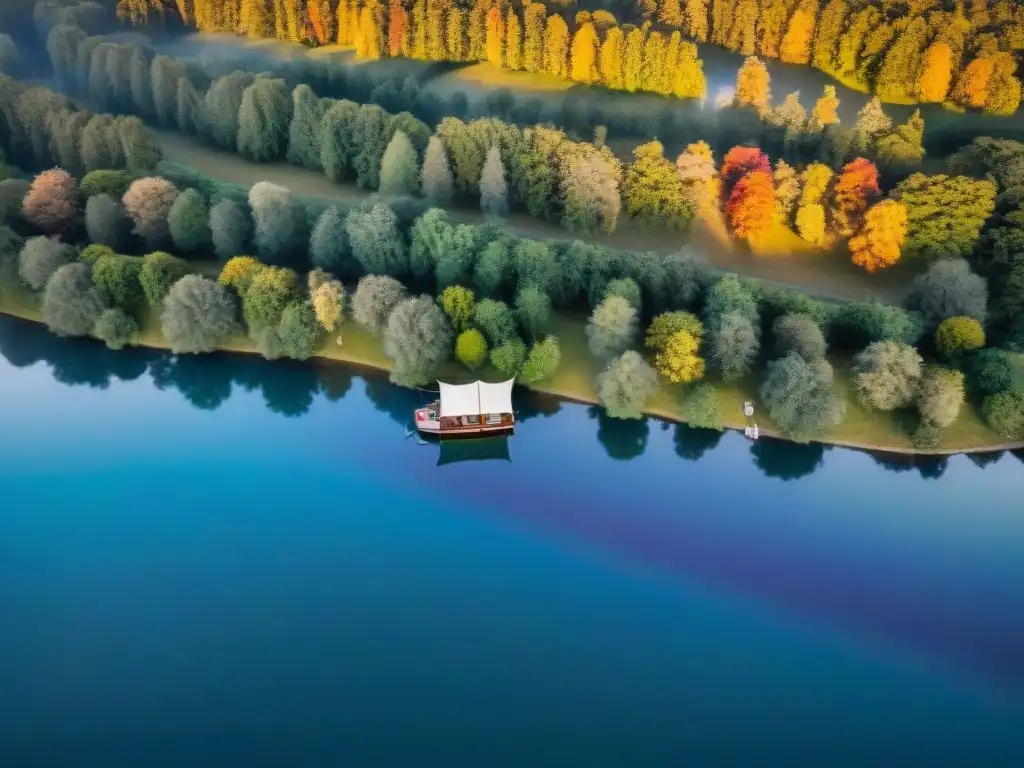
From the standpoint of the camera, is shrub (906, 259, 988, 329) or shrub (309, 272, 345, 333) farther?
shrub (309, 272, 345, 333)

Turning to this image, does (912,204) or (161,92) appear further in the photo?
(161,92)

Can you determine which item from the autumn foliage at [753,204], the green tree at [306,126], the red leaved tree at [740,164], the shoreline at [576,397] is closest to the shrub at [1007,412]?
the shoreline at [576,397]

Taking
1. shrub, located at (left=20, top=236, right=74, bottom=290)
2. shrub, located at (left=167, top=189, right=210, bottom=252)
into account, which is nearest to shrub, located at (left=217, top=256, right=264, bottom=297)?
shrub, located at (left=167, top=189, right=210, bottom=252)

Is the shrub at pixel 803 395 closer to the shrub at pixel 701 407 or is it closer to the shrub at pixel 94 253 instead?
the shrub at pixel 701 407

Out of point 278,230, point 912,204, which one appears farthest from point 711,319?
point 278,230

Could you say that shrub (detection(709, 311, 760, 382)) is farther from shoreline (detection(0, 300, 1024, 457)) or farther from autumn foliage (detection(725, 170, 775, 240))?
autumn foliage (detection(725, 170, 775, 240))

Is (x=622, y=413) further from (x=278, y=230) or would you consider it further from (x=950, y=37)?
(x=950, y=37)
